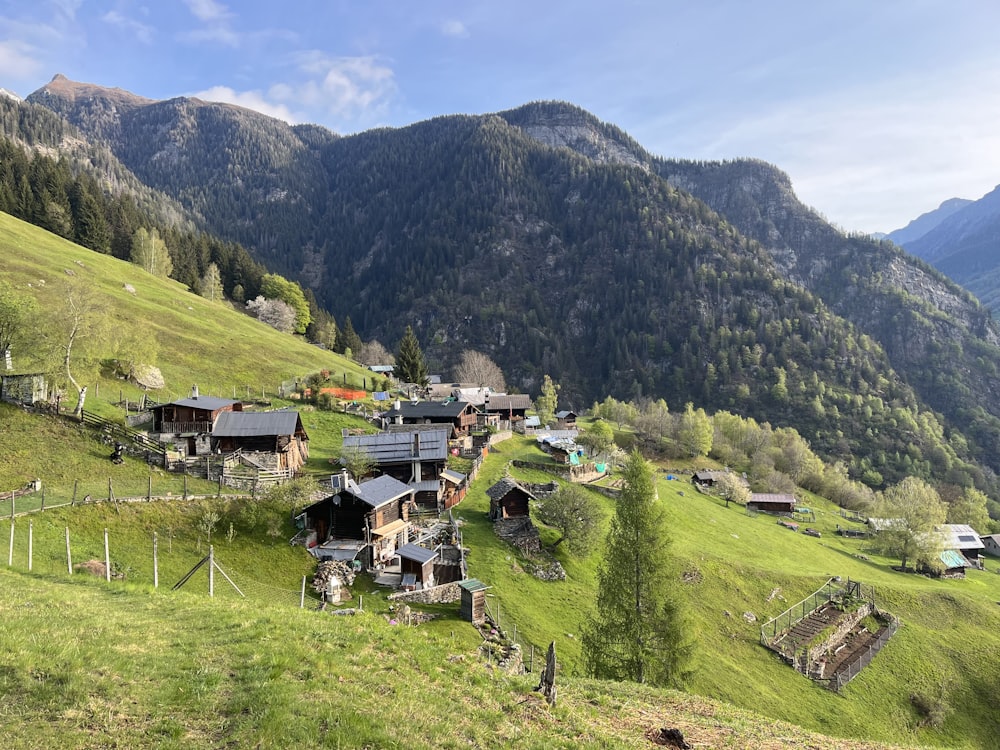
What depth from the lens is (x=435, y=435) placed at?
180ft

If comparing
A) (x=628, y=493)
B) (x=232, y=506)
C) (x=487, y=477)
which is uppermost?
(x=628, y=493)

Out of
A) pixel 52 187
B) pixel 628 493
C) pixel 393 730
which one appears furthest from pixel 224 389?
pixel 52 187

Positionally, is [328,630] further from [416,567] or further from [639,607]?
[416,567]

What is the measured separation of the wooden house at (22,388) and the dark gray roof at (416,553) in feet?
112

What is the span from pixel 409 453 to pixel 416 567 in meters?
17.5

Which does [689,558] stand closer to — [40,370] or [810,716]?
[810,716]

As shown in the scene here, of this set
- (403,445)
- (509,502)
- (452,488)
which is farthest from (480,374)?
(509,502)

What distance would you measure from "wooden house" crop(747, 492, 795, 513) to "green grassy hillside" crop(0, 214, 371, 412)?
70060mm

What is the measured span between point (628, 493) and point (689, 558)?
22.6 metres

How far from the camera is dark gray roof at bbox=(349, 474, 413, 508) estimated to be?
39.9m

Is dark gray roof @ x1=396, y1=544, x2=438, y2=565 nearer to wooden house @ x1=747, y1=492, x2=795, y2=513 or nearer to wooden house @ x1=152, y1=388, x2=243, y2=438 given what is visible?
wooden house @ x1=152, y1=388, x2=243, y2=438

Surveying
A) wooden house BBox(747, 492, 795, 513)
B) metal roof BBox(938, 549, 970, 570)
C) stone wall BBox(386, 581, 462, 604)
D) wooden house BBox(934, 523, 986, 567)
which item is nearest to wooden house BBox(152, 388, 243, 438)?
stone wall BBox(386, 581, 462, 604)

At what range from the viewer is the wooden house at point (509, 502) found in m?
49.8

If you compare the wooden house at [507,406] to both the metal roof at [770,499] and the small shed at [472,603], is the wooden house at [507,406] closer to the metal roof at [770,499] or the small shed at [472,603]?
the metal roof at [770,499]
